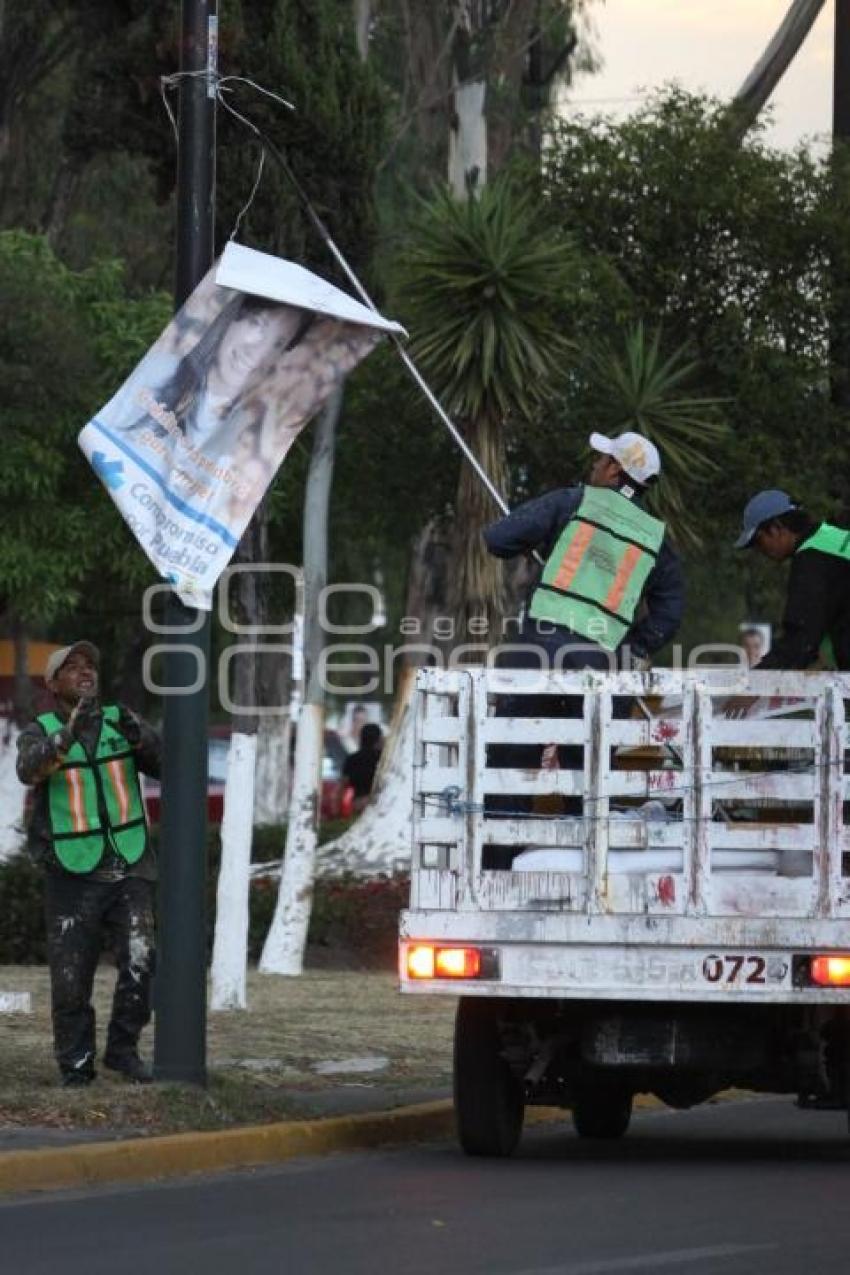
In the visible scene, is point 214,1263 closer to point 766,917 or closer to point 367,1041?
point 766,917

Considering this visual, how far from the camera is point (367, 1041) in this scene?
14.9 metres

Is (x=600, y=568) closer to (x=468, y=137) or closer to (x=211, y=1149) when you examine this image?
(x=211, y=1149)

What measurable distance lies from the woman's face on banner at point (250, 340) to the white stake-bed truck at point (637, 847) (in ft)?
5.64

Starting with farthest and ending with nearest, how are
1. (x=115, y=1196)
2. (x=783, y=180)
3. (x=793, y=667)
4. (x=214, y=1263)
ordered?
(x=783, y=180) < (x=793, y=667) < (x=115, y=1196) < (x=214, y=1263)

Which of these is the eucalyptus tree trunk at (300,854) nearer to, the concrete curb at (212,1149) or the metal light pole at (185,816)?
the concrete curb at (212,1149)

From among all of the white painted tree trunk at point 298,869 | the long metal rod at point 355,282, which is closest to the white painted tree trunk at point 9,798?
the white painted tree trunk at point 298,869

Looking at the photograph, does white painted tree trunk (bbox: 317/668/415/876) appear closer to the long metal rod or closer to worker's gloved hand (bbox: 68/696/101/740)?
the long metal rod

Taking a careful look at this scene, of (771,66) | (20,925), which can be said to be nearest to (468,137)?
(771,66)

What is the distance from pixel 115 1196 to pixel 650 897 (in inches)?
84.0

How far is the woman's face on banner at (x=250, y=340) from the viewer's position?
11.7 meters

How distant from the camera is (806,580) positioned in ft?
37.9

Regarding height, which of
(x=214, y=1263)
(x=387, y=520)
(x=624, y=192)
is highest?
(x=624, y=192)

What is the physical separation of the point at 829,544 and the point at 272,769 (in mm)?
22822

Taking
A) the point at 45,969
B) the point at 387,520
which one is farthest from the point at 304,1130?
the point at 387,520
